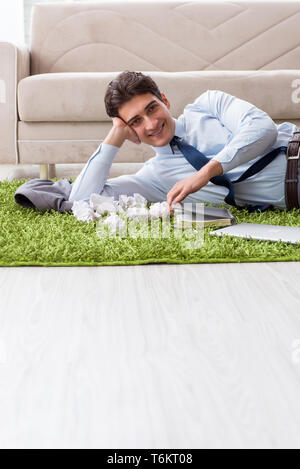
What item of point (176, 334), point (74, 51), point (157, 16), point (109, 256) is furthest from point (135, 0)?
point (176, 334)

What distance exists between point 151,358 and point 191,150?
3.30 feet

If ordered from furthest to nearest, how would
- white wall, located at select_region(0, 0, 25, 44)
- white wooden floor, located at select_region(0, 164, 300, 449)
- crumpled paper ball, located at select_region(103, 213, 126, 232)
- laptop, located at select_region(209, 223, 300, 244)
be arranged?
white wall, located at select_region(0, 0, 25, 44) → crumpled paper ball, located at select_region(103, 213, 126, 232) → laptop, located at select_region(209, 223, 300, 244) → white wooden floor, located at select_region(0, 164, 300, 449)

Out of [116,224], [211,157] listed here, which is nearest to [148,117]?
[211,157]

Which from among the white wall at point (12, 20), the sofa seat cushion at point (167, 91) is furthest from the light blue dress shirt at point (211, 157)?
the white wall at point (12, 20)

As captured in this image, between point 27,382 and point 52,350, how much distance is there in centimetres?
9

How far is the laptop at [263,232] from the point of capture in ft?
3.99

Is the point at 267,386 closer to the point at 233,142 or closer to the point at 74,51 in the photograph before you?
the point at 233,142

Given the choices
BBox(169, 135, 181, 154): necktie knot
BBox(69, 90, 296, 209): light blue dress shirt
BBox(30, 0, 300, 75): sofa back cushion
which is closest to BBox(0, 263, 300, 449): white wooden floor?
BBox(69, 90, 296, 209): light blue dress shirt

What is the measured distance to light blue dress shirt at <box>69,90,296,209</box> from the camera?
1.54 metres

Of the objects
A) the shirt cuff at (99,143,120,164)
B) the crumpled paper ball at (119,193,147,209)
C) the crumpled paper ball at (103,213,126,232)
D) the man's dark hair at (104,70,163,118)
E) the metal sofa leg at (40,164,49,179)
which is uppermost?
the man's dark hair at (104,70,163,118)

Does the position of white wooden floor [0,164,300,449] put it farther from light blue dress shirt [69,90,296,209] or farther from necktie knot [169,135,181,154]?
necktie knot [169,135,181,154]

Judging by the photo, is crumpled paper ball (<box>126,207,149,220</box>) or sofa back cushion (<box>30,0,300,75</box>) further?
sofa back cushion (<box>30,0,300,75</box>)

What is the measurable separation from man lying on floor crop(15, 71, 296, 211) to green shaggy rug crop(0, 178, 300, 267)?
0.23m

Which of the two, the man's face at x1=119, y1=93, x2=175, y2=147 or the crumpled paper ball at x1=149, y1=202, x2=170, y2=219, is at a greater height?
the man's face at x1=119, y1=93, x2=175, y2=147
